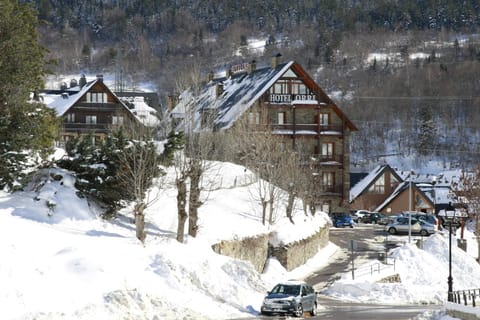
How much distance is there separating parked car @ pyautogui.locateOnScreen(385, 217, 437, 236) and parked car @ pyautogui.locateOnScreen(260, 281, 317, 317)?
3382 centimetres

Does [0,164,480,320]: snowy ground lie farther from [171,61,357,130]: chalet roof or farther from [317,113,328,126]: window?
[317,113,328,126]: window

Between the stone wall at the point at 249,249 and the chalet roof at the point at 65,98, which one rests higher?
the chalet roof at the point at 65,98

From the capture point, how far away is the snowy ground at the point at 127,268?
26.6m

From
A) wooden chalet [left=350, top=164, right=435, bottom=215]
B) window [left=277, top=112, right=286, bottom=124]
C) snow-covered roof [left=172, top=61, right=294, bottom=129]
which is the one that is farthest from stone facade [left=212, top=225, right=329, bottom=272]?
wooden chalet [left=350, top=164, right=435, bottom=215]

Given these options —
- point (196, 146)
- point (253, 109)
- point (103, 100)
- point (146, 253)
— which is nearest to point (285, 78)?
point (253, 109)

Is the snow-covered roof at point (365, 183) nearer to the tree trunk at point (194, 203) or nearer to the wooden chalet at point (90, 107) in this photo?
the wooden chalet at point (90, 107)

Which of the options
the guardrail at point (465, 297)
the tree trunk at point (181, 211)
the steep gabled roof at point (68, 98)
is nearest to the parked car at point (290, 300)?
the tree trunk at point (181, 211)

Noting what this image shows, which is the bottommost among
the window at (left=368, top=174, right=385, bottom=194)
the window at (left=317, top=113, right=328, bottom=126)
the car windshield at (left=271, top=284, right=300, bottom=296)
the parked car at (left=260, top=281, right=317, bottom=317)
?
the parked car at (left=260, top=281, right=317, bottom=317)

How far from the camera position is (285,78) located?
80.8 m

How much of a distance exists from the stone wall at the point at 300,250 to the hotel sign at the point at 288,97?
76.1 feet

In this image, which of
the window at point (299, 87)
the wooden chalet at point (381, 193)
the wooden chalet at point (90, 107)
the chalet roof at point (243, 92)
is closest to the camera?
the chalet roof at point (243, 92)

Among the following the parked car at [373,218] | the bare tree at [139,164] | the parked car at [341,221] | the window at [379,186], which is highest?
the bare tree at [139,164]

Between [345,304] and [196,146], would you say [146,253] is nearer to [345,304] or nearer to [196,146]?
[196,146]

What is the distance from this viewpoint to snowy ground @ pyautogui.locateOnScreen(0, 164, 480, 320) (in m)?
26.6
